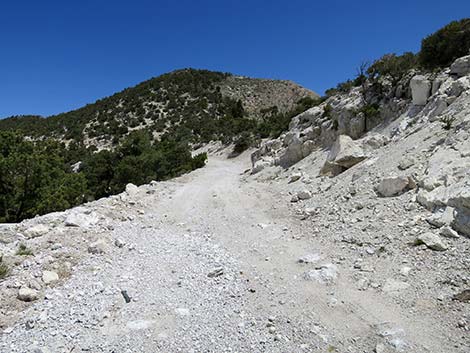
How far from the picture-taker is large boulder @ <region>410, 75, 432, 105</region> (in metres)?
13.9

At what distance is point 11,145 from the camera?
57.4 ft

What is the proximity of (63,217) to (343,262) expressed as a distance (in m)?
7.66

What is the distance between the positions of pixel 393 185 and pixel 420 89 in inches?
301

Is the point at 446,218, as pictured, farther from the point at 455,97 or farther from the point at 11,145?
the point at 11,145

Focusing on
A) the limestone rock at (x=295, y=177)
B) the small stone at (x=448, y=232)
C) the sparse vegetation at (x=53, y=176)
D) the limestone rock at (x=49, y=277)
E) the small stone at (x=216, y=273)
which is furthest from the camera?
the limestone rock at (x=295, y=177)

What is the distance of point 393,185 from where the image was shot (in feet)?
28.7

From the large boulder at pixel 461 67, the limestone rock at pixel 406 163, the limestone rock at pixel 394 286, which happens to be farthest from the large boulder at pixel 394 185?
the large boulder at pixel 461 67

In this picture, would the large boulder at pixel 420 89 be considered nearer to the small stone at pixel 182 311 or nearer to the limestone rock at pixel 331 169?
the limestone rock at pixel 331 169

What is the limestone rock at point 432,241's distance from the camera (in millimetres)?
6097

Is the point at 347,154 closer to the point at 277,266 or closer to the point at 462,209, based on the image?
the point at 462,209

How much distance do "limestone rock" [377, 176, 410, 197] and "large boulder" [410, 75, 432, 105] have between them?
7.08m

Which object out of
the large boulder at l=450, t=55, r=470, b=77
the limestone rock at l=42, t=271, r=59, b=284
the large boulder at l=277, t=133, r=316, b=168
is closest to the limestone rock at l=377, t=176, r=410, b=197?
the large boulder at l=450, t=55, r=470, b=77

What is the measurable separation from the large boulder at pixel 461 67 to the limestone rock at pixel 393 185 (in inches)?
303

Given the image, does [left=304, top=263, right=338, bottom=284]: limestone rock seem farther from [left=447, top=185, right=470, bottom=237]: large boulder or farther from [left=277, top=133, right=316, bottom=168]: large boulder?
[left=277, top=133, right=316, bottom=168]: large boulder
